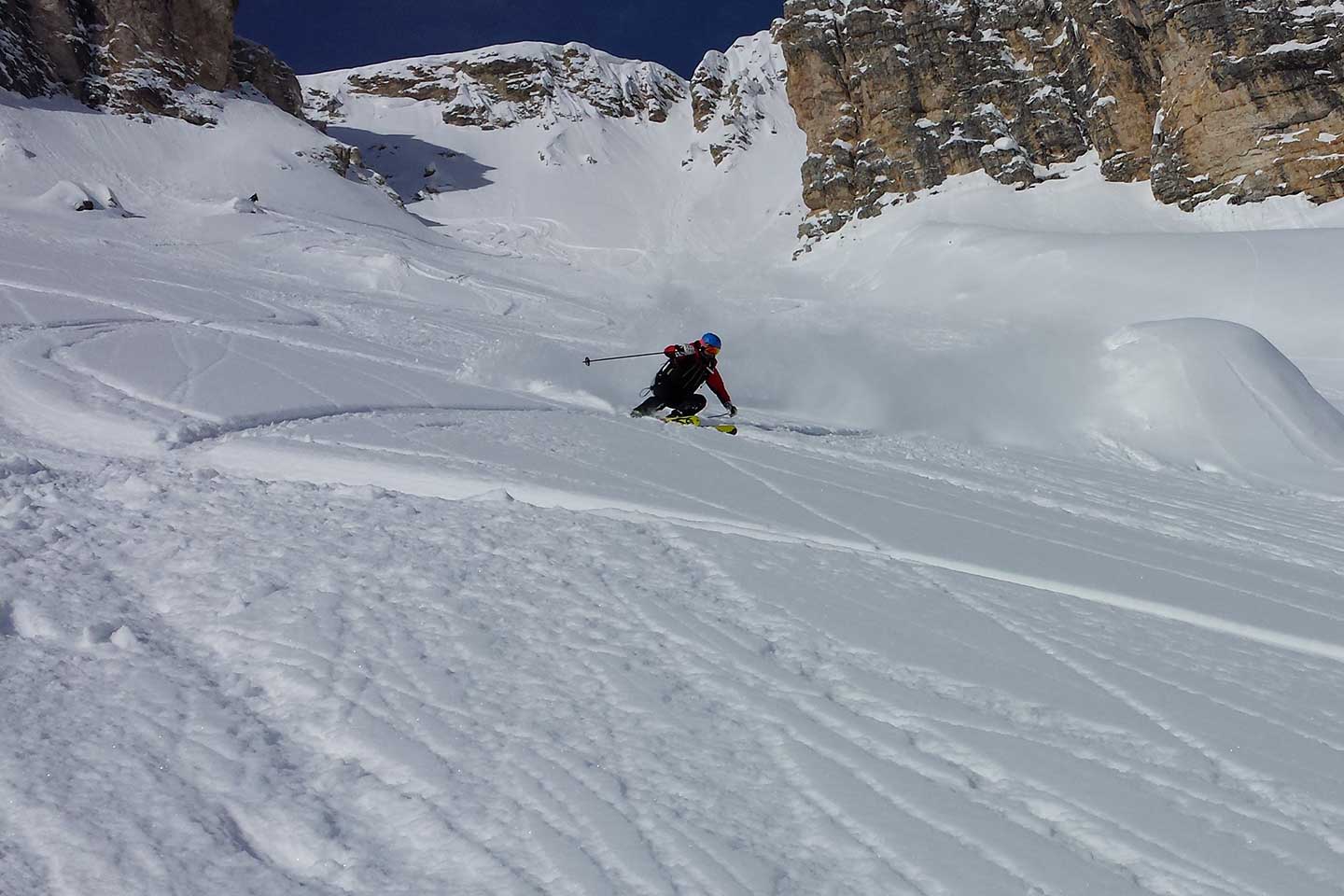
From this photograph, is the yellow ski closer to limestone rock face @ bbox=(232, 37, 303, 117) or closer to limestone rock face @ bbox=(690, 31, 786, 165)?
limestone rock face @ bbox=(232, 37, 303, 117)

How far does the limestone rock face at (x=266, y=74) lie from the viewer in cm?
5712

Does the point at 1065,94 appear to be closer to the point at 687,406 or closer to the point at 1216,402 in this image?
the point at 1216,402

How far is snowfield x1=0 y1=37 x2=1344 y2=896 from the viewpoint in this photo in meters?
2.25

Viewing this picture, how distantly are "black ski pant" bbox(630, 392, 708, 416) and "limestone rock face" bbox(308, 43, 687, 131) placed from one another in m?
78.2

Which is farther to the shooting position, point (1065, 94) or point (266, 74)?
point (266, 74)

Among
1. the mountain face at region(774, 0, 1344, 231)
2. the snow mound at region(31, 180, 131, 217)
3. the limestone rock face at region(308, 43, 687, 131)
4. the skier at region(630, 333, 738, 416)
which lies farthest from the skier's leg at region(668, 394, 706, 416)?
the limestone rock face at region(308, 43, 687, 131)

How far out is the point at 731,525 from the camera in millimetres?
5094

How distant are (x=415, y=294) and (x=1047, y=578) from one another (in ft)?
63.7

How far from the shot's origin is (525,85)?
281 ft

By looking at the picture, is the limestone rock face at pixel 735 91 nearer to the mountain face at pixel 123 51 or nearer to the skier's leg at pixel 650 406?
the mountain face at pixel 123 51

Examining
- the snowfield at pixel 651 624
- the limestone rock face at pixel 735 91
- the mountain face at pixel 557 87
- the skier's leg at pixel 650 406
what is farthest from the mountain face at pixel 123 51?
the skier's leg at pixel 650 406

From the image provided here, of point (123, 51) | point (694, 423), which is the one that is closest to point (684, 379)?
point (694, 423)

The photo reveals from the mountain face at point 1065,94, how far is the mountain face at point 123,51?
116 ft

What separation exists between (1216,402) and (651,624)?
31.2 feet
